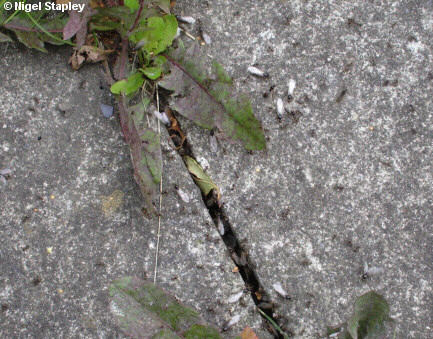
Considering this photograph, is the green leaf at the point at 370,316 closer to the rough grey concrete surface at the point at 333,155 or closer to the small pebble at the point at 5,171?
the rough grey concrete surface at the point at 333,155

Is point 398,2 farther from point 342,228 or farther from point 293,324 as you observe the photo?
point 293,324

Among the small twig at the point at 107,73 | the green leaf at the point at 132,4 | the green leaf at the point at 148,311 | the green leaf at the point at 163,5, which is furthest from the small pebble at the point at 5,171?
the green leaf at the point at 163,5

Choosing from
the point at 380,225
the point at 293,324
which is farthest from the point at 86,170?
the point at 380,225

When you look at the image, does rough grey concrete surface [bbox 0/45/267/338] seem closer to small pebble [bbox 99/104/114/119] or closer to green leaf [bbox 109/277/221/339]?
small pebble [bbox 99/104/114/119]

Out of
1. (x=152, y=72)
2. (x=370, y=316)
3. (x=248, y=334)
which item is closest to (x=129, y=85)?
(x=152, y=72)

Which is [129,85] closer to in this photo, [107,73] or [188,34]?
[107,73]

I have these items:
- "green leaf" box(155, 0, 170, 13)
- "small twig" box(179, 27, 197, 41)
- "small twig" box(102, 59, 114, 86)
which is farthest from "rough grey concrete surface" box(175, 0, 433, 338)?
"small twig" box(102, 59, 114, 86)
